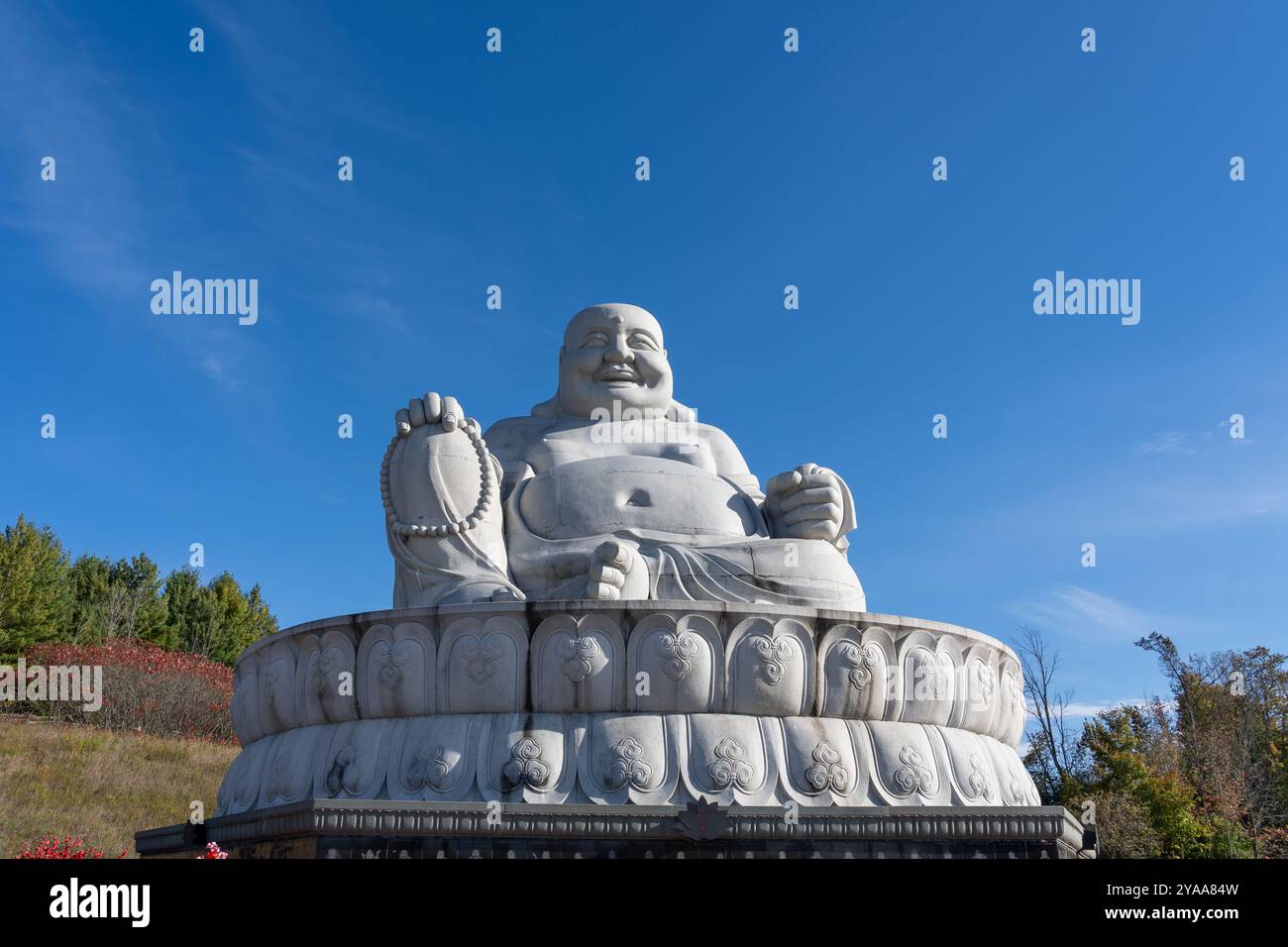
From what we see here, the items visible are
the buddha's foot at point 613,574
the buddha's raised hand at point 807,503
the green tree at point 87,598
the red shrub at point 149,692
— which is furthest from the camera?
the green tree at point 87,598

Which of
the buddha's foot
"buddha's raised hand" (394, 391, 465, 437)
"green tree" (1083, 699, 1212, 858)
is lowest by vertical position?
"green tree" (1083, 699, 1212, 858)

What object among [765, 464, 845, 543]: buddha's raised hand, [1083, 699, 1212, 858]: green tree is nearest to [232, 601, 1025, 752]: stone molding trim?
[765, 464, 845, 543]: buddha's raised hand

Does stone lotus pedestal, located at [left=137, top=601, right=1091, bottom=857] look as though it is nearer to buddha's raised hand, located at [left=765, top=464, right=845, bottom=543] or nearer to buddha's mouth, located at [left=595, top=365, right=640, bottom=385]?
buddha's raised hand, located at [left=765, top=464, right=845, bottom=543]

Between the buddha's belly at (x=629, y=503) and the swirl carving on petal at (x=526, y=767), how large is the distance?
8.04 feet

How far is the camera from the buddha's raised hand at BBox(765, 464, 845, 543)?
8891 millimetres

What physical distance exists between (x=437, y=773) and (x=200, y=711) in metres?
21.1

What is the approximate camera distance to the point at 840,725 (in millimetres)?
6863

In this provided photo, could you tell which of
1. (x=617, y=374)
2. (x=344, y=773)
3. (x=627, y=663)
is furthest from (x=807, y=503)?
(x=344, y=773)

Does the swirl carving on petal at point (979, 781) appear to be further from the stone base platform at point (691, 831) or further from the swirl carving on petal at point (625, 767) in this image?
the swirl carving on petal at point (625, 767)

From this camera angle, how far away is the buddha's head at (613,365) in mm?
10375

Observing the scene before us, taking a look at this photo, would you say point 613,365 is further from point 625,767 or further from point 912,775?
point 912,775

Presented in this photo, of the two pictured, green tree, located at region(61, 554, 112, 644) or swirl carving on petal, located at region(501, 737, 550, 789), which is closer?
swirl carving on petal, located at region(501, 737, 550, 789)

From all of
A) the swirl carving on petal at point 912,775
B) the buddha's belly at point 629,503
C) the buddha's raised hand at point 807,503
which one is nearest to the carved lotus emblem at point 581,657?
the swirl carving on petal at point 912,775

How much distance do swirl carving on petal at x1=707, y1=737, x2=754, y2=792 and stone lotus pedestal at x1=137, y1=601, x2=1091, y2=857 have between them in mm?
11
